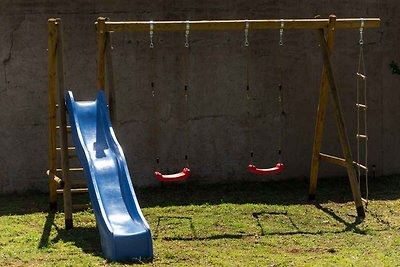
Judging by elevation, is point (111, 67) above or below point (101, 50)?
below

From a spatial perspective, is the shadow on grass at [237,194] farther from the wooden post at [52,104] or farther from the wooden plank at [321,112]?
the wooden post at [52,104]

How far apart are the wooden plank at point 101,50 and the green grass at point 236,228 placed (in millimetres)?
1611

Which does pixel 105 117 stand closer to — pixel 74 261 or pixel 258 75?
pixel 74 261

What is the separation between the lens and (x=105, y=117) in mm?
8094

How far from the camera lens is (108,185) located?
7383mm

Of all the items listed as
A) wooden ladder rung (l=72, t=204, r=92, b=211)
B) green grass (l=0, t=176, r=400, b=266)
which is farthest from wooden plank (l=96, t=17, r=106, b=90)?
green grass (l=0, t=176, r=400, b=266)

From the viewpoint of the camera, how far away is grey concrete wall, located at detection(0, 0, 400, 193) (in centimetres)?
970

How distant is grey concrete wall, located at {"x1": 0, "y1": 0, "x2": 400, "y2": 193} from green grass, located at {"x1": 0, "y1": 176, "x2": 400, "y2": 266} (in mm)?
469

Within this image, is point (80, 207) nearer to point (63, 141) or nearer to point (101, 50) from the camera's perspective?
point (63, 141)

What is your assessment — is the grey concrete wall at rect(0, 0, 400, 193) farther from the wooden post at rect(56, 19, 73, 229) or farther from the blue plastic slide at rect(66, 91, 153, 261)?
the blue plastic slide at rect(66, 91, 153, 261)

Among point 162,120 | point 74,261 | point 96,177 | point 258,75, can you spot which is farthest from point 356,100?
point 74,261

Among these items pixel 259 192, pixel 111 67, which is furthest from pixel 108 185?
pixel 259 192

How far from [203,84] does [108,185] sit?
3.14 m

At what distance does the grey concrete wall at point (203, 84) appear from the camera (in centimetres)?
970
